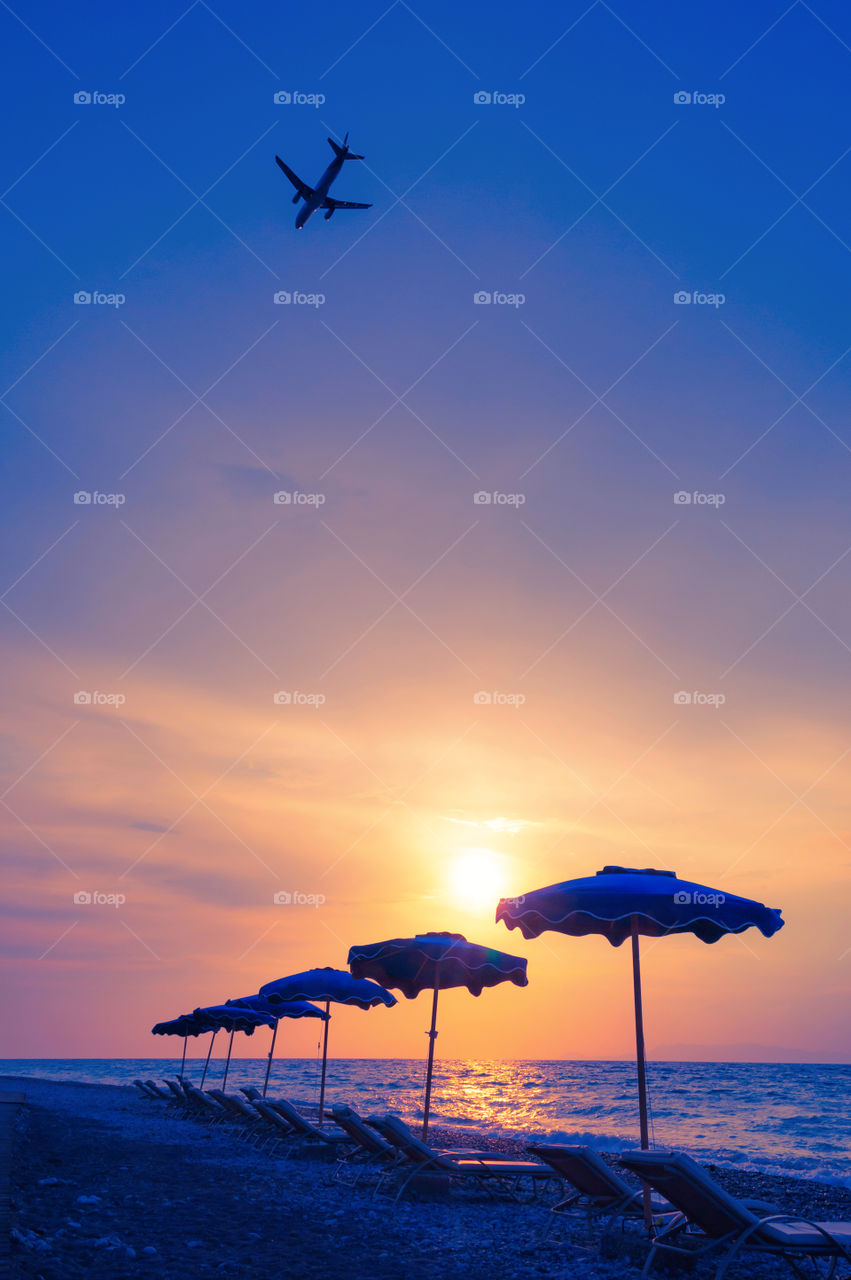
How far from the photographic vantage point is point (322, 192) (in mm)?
19406

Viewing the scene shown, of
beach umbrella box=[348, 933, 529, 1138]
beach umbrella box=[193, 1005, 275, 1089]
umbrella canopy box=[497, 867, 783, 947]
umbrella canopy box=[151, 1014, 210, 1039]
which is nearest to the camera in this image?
umbrella canopy box=[497, 867, 783, 947]

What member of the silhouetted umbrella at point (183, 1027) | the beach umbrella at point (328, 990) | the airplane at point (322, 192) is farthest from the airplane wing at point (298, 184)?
the silhouetted umbrella at point (183, 1027)

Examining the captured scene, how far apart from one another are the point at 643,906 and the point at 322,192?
17278 mm

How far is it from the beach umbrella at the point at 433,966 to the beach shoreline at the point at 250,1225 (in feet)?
6.89

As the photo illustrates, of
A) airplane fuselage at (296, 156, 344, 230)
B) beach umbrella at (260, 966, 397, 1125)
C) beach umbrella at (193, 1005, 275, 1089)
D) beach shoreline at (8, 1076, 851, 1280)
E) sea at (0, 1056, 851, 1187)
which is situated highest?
airplane fuselage at (296, 156, 344, 230)

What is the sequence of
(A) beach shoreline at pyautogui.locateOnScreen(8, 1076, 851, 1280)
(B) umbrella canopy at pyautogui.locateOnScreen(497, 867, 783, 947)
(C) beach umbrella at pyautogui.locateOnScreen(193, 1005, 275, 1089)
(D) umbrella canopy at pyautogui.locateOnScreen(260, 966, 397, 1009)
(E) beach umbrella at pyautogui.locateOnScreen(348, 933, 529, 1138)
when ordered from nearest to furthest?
1. (A) beach shoreline at pyautogui.locateOnScreen(8, 1076, 851, 1280)
2. (B) umbrella canopy at pyautogui.locateOnScreen(497, 867, 783, 947)
3. (E) beach umbrella at pyautogui.locateOnScreen(348, 933, 529, 1138)
4. (D) umbrella canopy at pyautogui.locateOnScreen(260, 966, 397, 1009)
5. (C) beach umbrella at pyautogui.locateOnScreen(193, 1005, 275, 1089)

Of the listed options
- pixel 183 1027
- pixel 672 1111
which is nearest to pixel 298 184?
pixel 183 1027

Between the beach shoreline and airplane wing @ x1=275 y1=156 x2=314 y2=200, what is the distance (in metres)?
17.6

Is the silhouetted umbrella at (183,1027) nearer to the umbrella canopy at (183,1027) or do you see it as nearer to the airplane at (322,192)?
the umbrella canopy at (183,1027)

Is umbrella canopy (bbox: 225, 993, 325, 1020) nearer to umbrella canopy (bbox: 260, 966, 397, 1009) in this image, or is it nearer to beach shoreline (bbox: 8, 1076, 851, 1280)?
umbrella canopy (bbox: 260, 966, 397, 1009)

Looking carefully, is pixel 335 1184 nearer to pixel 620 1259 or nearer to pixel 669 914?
pixel 620 1259

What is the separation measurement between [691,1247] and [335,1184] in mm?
5472

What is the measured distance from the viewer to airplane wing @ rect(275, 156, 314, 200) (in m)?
19.9

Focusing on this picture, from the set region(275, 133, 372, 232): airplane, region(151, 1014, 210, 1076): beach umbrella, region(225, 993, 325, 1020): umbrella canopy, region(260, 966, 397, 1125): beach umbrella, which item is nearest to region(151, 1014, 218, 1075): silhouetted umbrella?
region(151, 1014, 210, 1076): beach umbrella
